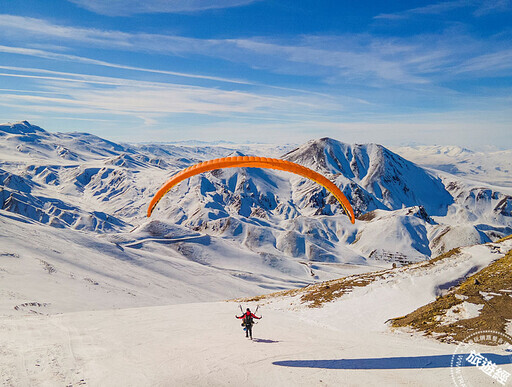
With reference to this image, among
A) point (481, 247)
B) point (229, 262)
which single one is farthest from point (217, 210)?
point (481, 247)

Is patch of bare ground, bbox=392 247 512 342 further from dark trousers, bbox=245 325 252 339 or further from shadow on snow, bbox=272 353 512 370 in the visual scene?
dark trousers, bbox=245 325 252 339

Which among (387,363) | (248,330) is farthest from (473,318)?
(248,330)

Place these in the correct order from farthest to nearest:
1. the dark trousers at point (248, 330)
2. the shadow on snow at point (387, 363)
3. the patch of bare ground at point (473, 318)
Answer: the dark trousers at point (248, 330) → the patch of bare ground at point (473, 318) → the shadow on snow at point (387, 363)

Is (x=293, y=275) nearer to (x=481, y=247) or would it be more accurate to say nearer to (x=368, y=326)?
(x=481, y=247)

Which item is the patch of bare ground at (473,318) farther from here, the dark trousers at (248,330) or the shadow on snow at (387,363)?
the dark trousers at (248,330)

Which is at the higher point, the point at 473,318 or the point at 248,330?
the point at 473,318

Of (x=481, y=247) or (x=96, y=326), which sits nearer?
(x=96, y=326)

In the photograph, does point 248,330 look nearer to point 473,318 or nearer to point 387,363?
point 387,363

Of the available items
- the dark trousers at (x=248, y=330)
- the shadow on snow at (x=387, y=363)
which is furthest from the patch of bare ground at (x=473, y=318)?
the dark trousers at (x=248, y=330)
